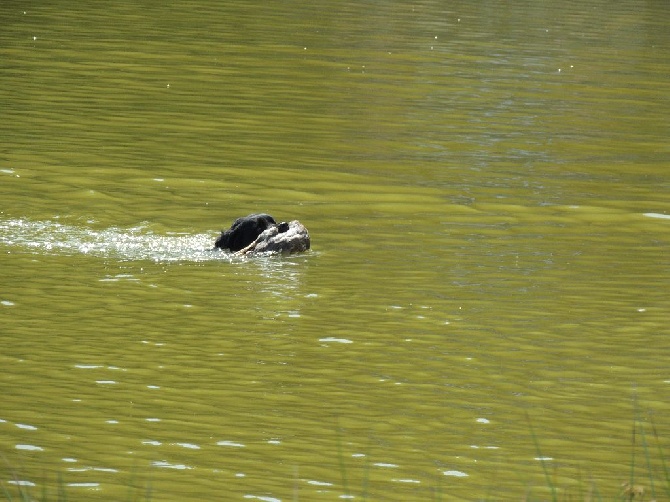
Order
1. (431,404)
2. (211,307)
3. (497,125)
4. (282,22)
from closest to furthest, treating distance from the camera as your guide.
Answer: (431,404) < (211,307) < (497,125) < (282,22)

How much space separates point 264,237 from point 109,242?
4.58 ft

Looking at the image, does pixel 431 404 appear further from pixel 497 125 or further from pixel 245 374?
pixel 497 125

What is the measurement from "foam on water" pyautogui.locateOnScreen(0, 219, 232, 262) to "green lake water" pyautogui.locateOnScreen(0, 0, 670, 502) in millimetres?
40

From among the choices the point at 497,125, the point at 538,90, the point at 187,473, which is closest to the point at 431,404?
the point at 187,473

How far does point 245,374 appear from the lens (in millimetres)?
9984

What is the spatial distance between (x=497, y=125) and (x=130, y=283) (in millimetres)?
10365

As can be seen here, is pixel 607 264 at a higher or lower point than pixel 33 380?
higher

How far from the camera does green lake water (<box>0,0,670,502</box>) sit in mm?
8422

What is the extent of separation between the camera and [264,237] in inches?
529

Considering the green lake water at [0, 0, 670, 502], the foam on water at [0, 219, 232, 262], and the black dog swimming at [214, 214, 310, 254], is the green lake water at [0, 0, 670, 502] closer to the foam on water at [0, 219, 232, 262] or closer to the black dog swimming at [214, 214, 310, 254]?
the foam on water at [0, 219, 232, 262]

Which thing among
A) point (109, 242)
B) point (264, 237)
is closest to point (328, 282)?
point (264, 237)

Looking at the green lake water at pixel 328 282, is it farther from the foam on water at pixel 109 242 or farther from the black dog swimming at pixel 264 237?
the black dog swimming at pixel 264 237

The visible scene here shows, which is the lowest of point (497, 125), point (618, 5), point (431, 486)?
point (431, 486)

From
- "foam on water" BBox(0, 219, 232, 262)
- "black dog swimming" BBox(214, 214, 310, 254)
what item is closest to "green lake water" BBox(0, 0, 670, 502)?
"foam on water" BBox(0, 219, 232, 262)
